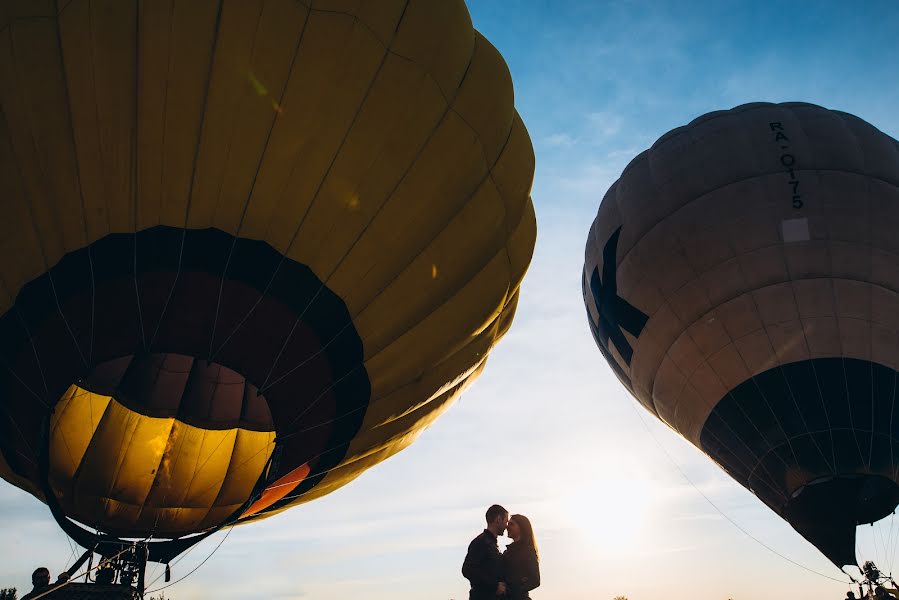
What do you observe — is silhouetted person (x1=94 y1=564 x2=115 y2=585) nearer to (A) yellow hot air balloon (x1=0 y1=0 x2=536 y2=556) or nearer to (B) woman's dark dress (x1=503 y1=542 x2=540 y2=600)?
(A) yellow hot air balloon (x1=0 y1=0 x2=536 y2=556)

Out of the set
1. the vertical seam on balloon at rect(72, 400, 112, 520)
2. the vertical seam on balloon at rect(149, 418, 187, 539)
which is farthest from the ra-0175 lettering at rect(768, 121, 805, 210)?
the vertical seam on balloon at rect(72, 400, 112, 520)

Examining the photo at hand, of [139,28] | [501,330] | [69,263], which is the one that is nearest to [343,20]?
[139,28]

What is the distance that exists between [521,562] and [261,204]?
2963mm

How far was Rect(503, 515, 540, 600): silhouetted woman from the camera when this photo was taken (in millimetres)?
3254

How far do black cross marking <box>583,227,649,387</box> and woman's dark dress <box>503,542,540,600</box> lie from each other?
813 centimetres

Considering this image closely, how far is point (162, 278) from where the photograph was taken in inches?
167

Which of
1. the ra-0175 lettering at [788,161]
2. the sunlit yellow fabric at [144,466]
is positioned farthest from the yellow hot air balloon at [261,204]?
the ra-0175 lettering at [788,161]

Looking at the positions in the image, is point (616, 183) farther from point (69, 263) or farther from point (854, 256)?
point (69, 263)

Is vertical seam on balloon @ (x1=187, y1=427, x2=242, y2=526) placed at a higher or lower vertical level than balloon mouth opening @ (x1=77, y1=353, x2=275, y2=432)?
lower

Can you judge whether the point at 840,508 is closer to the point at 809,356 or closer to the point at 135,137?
the point at 809,356

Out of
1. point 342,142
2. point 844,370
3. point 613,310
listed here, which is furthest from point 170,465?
point 844,370

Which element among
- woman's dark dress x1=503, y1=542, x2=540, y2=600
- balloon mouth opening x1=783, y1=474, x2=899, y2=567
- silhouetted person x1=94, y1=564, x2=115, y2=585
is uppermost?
balloon mouth opening x1=783, y1=474, x2=899, y2=567

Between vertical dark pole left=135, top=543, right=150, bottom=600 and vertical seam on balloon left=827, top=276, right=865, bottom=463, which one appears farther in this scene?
vertical seam on balloon left=827, top=276, right=865, bottom=463

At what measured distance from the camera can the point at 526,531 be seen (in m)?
3.42
